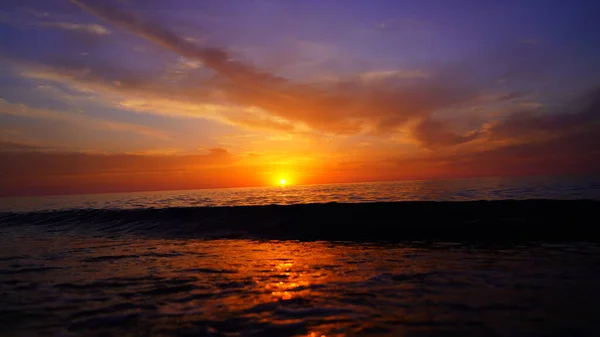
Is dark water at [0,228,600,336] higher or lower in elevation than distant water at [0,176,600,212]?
lower

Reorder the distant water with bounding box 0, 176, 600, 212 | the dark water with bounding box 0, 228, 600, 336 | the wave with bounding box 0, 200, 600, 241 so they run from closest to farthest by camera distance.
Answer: the dark water with bounding box 0, 228, 600, 336, the wave with bounding box 0, 200, 600, 241, the distant water with bounding box 0, 176, 600, 212

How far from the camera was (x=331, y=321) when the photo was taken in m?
5.51

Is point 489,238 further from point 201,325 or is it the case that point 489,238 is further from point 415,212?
point 201,325

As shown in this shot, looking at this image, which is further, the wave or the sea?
the wave

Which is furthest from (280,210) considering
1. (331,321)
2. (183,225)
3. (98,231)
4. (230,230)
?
(331,321)

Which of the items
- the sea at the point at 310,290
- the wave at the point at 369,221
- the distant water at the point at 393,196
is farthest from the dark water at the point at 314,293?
the distant water at the point at 393,196

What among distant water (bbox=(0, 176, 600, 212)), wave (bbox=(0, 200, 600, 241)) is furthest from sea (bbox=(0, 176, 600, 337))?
distant water (bbox=(0, 176, 600, 212))

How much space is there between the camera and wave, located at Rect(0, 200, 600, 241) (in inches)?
590

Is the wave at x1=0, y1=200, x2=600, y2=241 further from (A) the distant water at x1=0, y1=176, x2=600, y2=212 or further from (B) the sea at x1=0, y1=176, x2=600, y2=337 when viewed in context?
(A) the distant water at x1=0, y1=176, x2=600, y2=212

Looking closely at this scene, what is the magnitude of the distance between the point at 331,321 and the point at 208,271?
197 inches

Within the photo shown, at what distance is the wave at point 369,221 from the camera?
1498 cm

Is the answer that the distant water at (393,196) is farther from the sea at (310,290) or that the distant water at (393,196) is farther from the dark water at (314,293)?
the dark water at (314,293)

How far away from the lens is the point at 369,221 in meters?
19.1

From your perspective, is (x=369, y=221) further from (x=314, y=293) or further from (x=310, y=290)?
(x=314, y=293)
